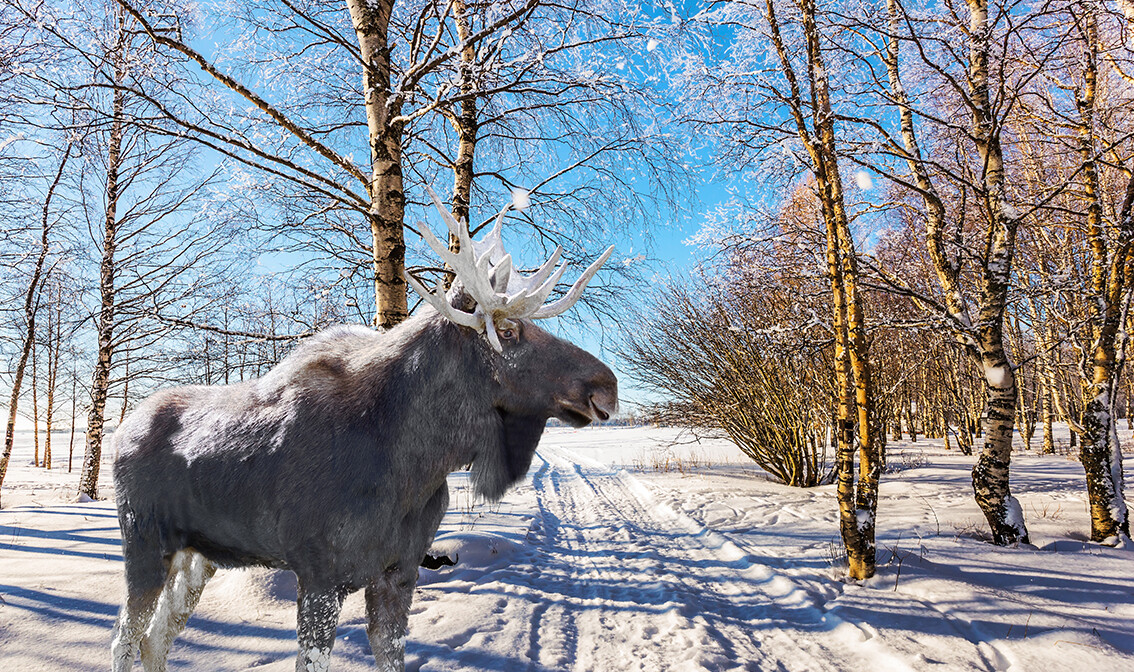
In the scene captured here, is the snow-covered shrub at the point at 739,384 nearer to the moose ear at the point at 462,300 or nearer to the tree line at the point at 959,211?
the tree line at the point at 959,211

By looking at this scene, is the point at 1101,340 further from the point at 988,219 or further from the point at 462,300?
the point at 462,300

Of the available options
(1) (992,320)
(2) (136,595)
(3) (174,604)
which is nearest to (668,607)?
(3) (174,604)

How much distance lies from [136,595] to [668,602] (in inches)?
134

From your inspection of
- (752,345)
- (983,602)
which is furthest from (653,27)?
(752,345)

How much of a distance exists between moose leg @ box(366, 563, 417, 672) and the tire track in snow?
1490 millimetres

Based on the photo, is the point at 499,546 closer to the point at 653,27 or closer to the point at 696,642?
the point at 696,642

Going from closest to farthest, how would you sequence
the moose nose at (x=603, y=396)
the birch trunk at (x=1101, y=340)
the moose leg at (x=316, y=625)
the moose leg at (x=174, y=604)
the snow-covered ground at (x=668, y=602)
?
the moose leg at (x=316, y=625), the moose nose at (x=603, y=396), the moose leg at (x=174, y=604), the snow-covered ground at (x=668, y=602), the birch trunk at (x=1101, y=340)

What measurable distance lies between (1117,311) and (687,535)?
207 inches

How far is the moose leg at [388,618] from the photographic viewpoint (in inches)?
67.1

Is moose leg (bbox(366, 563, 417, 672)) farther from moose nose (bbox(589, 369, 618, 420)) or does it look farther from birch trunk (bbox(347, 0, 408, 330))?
birch trunk (bbox(347, 0, 408, 330))

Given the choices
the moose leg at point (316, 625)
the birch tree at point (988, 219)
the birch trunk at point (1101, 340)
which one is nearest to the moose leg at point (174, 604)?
the moose leg at point (316, 625)

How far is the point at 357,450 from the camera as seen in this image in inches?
62.6

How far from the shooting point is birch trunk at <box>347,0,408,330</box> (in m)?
3.70

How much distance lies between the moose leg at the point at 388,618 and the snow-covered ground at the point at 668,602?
1.08m
